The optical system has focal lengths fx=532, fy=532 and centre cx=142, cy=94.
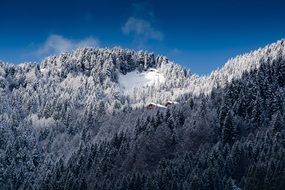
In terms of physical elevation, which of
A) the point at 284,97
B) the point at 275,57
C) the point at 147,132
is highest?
the point at 275,57

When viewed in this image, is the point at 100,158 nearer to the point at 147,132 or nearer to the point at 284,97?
the point at 147,132

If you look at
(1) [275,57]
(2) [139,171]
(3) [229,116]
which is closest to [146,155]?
(2) [139,171]

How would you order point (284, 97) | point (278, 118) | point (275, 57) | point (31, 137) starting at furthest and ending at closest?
point (31, 137) → point (275, 57) → point (284, 97) → point (278, 118)

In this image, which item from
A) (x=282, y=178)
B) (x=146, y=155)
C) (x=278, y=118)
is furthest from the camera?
(x=146, y=155)

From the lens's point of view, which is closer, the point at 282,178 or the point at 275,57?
the point at 282,178

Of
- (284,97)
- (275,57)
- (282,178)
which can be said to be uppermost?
(275,57)

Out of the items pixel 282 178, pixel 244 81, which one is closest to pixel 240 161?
pixel 282 178

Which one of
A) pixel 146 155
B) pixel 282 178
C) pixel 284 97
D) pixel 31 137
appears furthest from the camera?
pixel 31 137

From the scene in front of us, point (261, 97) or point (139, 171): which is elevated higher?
point (261, 97)

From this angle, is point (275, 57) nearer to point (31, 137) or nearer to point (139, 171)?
point (139, 171)
